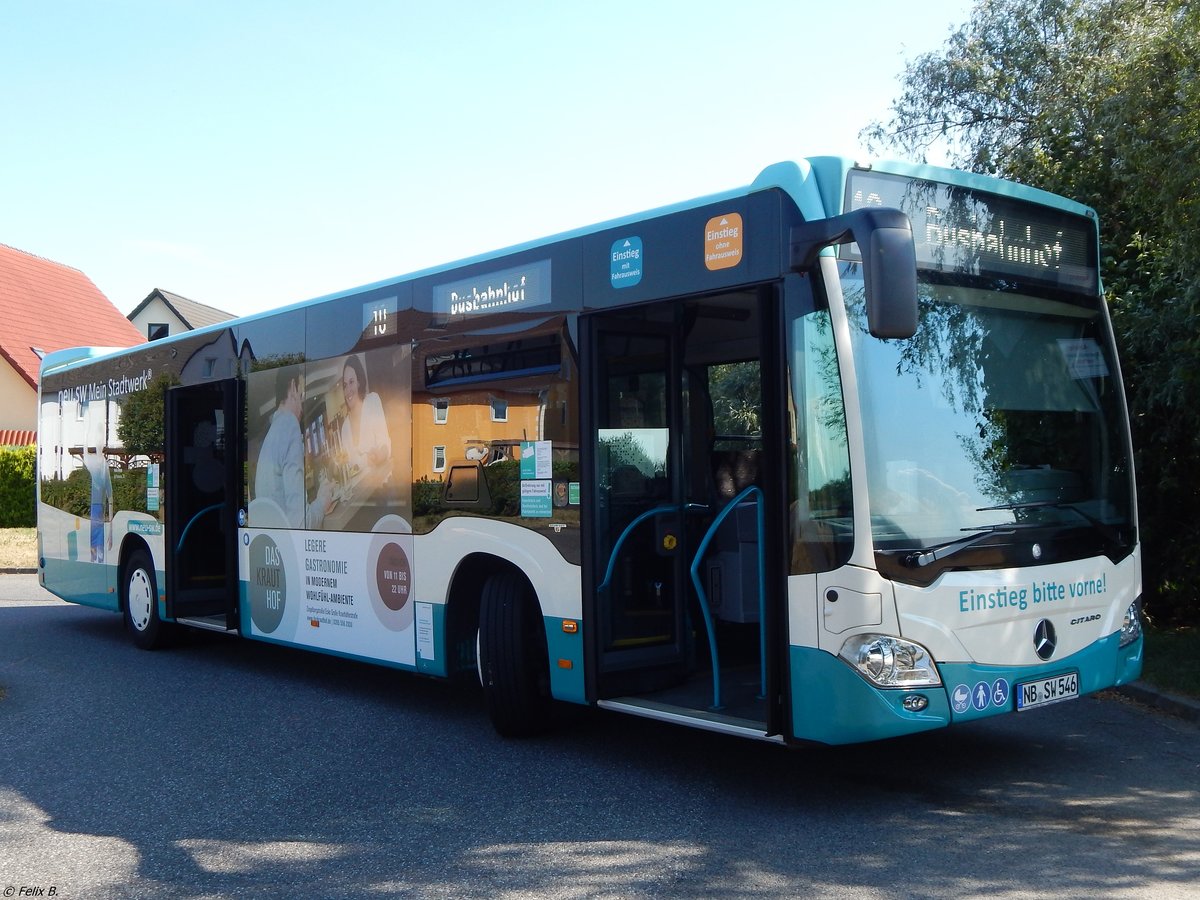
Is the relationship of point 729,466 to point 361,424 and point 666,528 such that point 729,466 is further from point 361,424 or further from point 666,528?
point 361,424

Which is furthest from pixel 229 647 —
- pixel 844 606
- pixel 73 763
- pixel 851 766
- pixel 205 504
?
pixel 844 606

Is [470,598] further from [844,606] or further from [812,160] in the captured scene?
[812,160]

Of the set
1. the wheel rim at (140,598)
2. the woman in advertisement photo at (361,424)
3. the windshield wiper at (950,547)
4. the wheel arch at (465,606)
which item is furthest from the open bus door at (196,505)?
the windshield wiper at (950,547)

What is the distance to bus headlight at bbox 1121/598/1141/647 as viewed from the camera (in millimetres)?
6133

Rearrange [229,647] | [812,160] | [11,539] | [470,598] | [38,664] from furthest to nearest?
[11,539]
[229,647]
[38,664]
[470,598]
[812,160]

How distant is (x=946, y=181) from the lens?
579 cm

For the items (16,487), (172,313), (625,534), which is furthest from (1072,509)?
(172,313)

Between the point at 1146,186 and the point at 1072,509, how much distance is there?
4.12 m

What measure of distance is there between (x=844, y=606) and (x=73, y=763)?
4.75 meters

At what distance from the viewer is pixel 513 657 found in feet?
23.3

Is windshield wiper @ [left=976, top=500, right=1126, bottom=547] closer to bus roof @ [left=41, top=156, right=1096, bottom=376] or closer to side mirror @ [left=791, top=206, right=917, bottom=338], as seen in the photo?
side mirror @ [left=791, top=206, right=917, bottom=338]

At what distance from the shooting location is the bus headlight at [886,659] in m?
5.16

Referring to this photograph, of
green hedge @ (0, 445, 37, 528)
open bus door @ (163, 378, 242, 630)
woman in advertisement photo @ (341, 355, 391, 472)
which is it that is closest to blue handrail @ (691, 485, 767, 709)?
woman in advertisement photo @ (341, 355, 391, 472)

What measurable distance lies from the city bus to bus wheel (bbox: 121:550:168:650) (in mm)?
1972
